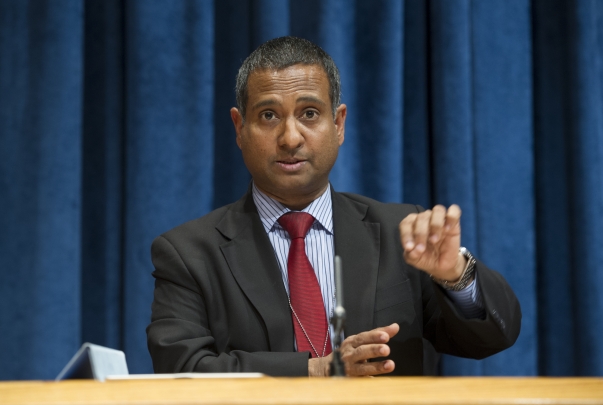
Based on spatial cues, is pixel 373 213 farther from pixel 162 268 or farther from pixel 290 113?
pixel 162 268

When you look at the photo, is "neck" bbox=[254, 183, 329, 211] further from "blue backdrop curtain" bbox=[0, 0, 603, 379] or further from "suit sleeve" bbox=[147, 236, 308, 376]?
"blue backdrop curtain" bbox=[0, 0, 603, 379]

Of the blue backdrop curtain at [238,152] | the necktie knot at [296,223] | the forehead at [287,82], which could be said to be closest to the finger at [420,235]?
the necktie knot at [296,223]

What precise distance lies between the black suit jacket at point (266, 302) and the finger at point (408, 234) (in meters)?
0.22

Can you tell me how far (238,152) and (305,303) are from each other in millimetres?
909

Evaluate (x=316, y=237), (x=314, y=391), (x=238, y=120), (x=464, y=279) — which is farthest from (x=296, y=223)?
(x=314, y=391)

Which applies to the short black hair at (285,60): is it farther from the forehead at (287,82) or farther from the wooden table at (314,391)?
the wooden table at (314,391)

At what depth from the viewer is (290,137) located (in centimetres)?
158

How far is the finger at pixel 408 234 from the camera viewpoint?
48.3 inches

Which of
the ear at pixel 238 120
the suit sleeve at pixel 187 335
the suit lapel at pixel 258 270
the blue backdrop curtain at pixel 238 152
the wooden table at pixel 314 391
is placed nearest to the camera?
the wooden table at pixel 314 391

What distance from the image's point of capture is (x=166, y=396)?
734 mm

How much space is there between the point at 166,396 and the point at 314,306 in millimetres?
809

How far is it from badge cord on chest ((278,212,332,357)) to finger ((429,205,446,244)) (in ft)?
1.26

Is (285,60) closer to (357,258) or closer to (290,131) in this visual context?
(290,131)

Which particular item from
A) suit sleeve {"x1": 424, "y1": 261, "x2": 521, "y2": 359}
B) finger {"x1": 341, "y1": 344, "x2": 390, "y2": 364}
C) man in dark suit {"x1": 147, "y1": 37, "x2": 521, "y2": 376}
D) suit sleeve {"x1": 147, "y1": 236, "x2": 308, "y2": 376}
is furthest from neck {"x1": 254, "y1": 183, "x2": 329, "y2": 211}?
finger {"x1": 341, "y1": 344, "x2": 390, "y2": 364}
